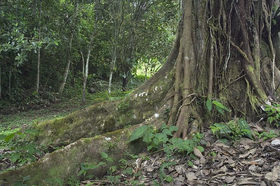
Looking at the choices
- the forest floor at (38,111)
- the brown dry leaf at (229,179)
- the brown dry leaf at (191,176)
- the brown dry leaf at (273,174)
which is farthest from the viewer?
the forest floor at (38,111)

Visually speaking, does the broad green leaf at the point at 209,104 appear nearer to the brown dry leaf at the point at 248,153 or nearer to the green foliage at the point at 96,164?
the brown dry leaf at the point at 248,153

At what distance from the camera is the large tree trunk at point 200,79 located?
13.5 ft

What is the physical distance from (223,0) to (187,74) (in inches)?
60.1

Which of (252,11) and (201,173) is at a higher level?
(252,11)

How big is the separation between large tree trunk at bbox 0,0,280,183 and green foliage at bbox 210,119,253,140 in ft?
1.19

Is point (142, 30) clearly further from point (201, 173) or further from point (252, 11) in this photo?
point (201, 173)

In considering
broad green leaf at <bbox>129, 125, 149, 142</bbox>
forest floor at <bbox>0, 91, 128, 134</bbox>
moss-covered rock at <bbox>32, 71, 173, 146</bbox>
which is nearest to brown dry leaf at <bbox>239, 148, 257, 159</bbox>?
broad green leaf at <bbox>129, 125, 149, 142</bbox>

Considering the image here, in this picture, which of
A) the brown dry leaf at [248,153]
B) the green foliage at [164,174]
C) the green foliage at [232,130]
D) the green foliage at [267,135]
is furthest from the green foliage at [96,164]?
the green foliage at [267,135]

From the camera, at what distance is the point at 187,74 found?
416 centimetres

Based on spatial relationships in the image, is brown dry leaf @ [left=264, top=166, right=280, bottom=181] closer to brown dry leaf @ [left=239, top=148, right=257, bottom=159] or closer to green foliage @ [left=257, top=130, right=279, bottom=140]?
brown dry leaf @ [left=239, top=148, right=257, bottom=159]

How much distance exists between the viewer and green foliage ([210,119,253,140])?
3473 millimetres

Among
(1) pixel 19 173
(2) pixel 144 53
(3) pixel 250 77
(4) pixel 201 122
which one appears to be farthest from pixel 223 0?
(2) pixel 144 53

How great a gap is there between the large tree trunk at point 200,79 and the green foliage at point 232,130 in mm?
362

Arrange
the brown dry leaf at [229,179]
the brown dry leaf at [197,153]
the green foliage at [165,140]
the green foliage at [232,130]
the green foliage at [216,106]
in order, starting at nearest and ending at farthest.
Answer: the brown dry leaf at [229,179], the brown dry leaf at [197,153], the green foliage at [165,140], the green foliage at [232,130], the green foliage at [216,106]
